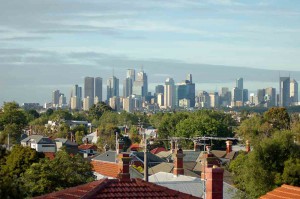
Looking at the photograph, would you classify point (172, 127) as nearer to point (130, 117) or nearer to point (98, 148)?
point (98, 148)

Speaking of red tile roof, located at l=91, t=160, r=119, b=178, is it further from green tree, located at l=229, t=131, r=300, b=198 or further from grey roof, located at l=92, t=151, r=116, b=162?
green tree, located at l=229, t=131, r=300, b=198

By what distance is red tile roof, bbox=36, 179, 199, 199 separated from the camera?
17.5 m

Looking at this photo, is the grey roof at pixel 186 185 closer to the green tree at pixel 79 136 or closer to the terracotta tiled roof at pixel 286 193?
the terracotta tiled roof at pixel 286 193

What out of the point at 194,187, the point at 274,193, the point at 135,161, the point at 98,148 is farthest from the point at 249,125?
the point at 274,193

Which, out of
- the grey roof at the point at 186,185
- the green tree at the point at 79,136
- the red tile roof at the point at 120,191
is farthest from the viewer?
the green tree at the point at 79,136

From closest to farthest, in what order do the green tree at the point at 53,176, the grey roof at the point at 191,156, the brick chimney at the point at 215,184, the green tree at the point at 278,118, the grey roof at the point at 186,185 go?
the brick chimney at the point at 215,184 < the grey roof at the point at 186,185 < the green tree at the point at 53,176 < the grey roof at the point at 191,156 < the green tree at the point at 278,118

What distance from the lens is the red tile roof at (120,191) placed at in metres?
17.5

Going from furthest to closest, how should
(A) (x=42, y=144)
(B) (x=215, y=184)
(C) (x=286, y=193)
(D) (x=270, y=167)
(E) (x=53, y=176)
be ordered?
(A) (x=42, y=144) < (E) (x=53, y=176) < (D) (x=270, y=167) < (C) (x=286, y=193) < (B) (x=215, y=184)

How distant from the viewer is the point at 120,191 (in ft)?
58.2

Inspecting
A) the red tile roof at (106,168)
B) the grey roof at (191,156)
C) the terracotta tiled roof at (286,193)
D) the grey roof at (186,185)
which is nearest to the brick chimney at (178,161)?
the grey roof at (186,185)

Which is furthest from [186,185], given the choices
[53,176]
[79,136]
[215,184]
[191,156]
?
[79,136]

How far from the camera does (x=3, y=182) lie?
20000 millimetres

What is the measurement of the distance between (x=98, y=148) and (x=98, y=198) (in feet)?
243

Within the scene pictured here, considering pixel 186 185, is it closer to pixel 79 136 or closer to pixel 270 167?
pixel 270 167
